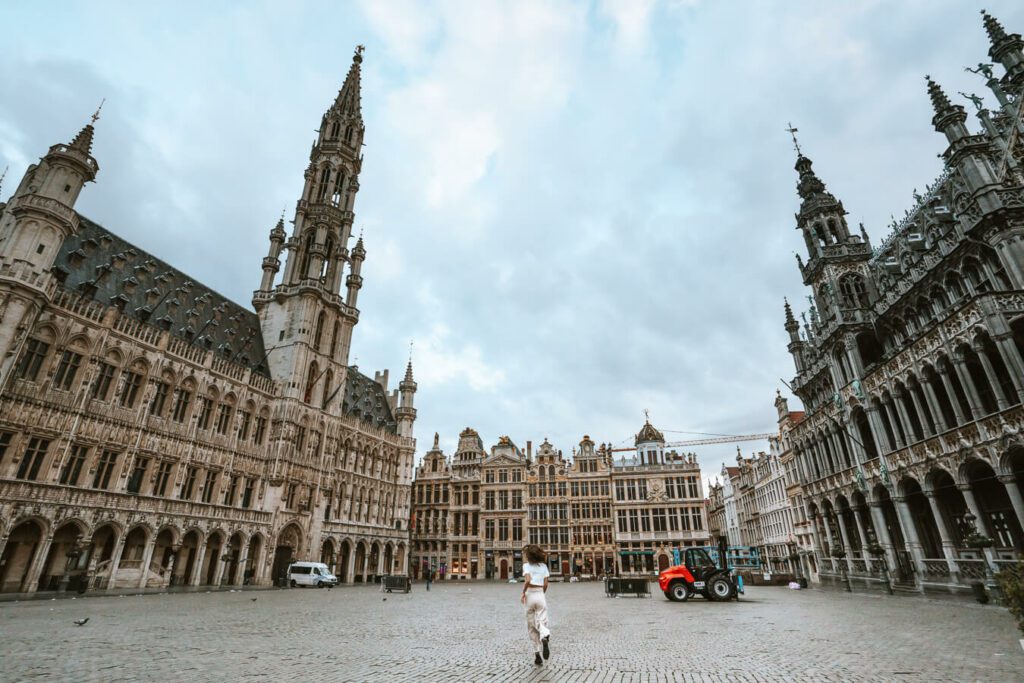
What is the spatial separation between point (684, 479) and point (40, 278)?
6128 cm

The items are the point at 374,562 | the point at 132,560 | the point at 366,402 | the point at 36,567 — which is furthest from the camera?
the point at 366,402

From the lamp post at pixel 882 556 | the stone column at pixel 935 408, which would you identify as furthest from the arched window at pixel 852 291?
the lamp post at pixel 882 556

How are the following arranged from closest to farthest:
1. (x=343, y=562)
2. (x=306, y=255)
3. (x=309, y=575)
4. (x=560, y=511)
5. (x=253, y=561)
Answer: (x=309, y=575) < (x=253, y=561) < (x=343, y=562) < (x=306, y=255) < (x=560, y=511)

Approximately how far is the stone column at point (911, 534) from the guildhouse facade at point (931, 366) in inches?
2.3

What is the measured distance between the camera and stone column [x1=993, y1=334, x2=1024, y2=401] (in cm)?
1756

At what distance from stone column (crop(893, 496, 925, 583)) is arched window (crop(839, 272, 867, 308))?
1198cm

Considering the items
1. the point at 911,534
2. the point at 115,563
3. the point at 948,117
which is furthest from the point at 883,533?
the point at 115,563

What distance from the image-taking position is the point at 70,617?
13234 millimetres

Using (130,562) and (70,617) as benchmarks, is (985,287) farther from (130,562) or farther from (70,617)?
(130,562)

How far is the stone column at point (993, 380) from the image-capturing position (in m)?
18.4

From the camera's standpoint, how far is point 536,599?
7.77 meters

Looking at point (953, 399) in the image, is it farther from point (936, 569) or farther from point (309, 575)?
point (309, 575)

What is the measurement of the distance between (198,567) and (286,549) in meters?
8.36

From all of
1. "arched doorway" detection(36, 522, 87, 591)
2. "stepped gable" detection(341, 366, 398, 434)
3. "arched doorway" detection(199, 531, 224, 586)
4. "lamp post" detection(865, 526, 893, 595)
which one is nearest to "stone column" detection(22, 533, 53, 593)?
"arched doorway" detection(36, 522, 87, 591)
